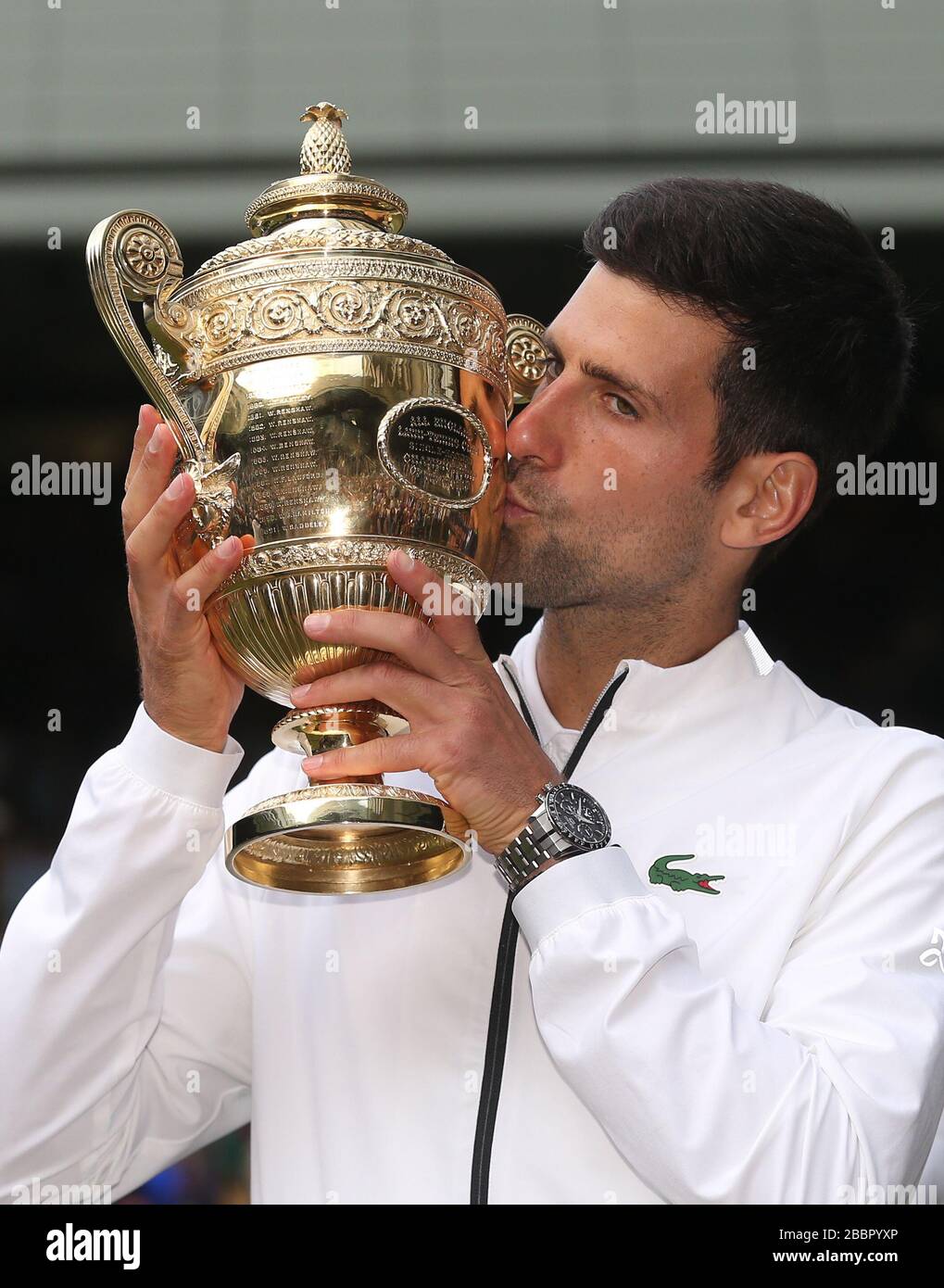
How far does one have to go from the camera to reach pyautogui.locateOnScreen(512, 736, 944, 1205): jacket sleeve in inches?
71.0

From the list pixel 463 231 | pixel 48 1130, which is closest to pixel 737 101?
pixel 463 231

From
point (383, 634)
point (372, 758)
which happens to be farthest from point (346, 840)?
point (383, 634)

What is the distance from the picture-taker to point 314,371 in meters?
1.88

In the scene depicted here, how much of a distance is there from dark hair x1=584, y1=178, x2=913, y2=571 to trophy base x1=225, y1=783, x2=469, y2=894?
79 centimetres

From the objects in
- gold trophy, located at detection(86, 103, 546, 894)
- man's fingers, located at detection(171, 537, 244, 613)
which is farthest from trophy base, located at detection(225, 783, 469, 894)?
man's fingers, located at detection(171, 537, 244, 613)

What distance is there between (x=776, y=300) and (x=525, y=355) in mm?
441

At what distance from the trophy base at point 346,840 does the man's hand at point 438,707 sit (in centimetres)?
3

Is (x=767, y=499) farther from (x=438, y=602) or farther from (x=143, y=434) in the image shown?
(x=143, y=434)

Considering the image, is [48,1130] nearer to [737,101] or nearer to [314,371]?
[314,371]

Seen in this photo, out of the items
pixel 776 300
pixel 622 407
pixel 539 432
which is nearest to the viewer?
pixel 539 432

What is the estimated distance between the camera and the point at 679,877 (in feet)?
7.20

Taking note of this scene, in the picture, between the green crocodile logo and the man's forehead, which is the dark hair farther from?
the green crocodile logo

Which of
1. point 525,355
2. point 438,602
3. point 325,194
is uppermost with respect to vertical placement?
point 325,194

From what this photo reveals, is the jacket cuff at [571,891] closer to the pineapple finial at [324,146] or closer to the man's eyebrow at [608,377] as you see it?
the man's eyebrow at [608,377]
